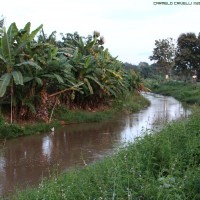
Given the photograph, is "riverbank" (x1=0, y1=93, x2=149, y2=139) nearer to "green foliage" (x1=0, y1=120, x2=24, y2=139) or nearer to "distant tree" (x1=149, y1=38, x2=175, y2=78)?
"green foliage" (x1=0, y1=120, x2=24, y2=139)

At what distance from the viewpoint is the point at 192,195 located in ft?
12.8

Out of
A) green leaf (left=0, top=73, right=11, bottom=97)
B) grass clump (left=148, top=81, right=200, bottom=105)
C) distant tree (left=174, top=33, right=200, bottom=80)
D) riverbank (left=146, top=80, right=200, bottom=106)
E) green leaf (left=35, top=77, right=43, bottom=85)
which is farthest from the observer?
distant tree (left=174, top=33, right=200, bottom=80)

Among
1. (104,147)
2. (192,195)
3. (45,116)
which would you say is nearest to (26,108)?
(45,116)

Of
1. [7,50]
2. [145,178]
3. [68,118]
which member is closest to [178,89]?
[68,118]

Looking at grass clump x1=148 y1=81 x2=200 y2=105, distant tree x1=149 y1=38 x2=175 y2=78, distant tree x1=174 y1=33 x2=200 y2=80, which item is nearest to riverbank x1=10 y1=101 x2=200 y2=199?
grass clump x1=148 y1=81 x2=200 y2=105

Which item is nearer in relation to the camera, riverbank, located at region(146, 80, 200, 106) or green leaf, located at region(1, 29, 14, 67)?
green leaf, located at region(1, 29, 14, 67)

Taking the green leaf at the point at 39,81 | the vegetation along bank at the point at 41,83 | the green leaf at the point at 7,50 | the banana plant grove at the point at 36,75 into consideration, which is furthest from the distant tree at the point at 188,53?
the green leaf at the point at 7,50

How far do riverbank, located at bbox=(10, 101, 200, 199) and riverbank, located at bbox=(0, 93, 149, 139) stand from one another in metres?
5.46

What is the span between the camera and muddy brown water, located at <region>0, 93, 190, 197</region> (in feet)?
22.9

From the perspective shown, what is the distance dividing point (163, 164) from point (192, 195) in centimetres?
111

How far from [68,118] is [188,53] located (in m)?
22.4

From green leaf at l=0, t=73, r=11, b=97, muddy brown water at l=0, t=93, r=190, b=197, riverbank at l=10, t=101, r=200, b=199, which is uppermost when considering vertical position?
green leaf at l=0, t=73, r=11, b=97

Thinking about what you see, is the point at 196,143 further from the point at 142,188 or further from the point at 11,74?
the point at 11,74

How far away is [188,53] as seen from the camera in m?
33.7
